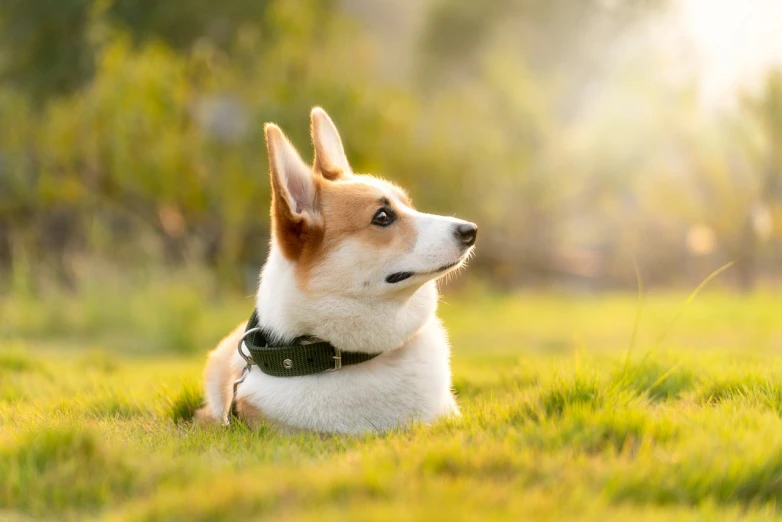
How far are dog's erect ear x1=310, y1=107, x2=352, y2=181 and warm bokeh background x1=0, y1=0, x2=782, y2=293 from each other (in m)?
6.63

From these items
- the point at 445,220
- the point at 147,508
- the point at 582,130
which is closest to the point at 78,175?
the point at 582,130

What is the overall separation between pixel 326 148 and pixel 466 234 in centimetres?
109

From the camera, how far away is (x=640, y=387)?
132 inches

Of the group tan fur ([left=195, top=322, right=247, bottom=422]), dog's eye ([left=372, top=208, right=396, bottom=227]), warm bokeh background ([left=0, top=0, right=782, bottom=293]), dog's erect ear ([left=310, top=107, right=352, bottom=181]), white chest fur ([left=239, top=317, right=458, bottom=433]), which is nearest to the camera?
white chest fur ([left=239, top=317, right=458, bottom=433])

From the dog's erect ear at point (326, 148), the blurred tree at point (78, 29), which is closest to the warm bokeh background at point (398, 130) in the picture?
the blurred tree at point (78, 29)

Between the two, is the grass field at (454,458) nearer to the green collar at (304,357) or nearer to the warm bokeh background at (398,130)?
the green collar at (304,357)

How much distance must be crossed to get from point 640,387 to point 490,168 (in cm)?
1279

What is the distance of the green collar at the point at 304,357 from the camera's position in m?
3.12

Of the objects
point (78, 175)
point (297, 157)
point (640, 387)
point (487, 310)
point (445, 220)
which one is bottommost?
point (487, 310)

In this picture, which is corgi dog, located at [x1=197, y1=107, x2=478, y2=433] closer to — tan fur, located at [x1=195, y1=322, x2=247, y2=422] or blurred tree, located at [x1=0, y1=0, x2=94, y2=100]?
tan fur, located at [x1=195, y1=322, x2=247, y2=422]

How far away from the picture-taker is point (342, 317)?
3.14 m

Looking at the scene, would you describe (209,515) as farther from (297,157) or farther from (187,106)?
(187,106)

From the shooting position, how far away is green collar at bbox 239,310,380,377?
3.12 m

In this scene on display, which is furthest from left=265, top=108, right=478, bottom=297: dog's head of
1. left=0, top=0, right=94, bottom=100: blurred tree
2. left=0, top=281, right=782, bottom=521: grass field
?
left=0, top=0, right=94, bottom=100: blurred tree
